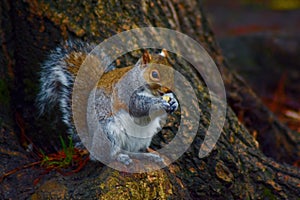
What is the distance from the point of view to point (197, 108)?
95.8 inches

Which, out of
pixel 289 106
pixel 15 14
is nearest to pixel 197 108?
pixel 15 14

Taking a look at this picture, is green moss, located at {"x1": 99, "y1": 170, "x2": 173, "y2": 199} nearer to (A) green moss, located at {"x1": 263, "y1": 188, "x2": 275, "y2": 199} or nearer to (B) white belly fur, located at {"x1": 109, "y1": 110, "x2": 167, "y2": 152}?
(B) white belly fur, located at {"x1": 109, "y1": 110, "x2": 167, "y2": 152}

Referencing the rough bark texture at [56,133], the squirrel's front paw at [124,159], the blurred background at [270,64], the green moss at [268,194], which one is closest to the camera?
the squirrel's front paw at [124,159]

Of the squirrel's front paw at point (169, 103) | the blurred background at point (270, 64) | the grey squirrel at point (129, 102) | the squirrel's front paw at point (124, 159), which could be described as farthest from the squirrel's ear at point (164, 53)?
the blurred background at point (270, 64)

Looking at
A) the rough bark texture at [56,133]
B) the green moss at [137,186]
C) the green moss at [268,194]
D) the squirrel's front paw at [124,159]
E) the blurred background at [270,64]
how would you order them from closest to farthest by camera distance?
the green moss at [137,186] → the squirrel's front paw at [124,159] → the rough bark texture at [56,133] → the green moss at [268,194] → the blurred background at [270,64]

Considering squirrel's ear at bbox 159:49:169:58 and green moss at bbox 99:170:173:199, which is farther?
squirrel's ear at bbox 159:49:169:58

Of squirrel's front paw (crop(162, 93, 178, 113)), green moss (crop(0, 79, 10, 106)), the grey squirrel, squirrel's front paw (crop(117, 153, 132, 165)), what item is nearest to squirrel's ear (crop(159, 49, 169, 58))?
the grey squirrel

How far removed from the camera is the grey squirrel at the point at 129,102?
2092 millimetres

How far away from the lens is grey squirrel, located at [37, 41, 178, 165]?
2.09 metres

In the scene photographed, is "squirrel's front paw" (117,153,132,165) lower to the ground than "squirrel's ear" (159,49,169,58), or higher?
lower

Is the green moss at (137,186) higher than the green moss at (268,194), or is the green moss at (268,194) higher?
the green moss at (268,194)

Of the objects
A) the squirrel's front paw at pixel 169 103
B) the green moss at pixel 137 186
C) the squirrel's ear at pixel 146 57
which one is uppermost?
the squirrel's ear at pixel 146 57

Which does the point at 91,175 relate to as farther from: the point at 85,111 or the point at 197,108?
the point at 197,108

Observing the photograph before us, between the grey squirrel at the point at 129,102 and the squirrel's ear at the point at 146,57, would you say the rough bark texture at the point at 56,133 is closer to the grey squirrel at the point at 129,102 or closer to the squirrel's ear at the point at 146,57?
the grey squirrel at the point at 129,102
